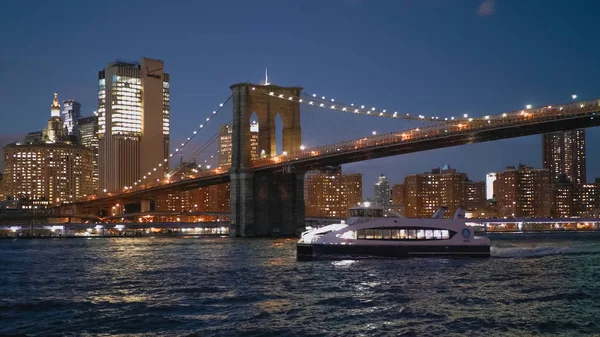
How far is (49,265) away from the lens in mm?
44406

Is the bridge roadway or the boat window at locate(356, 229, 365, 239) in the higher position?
the bridge roadway

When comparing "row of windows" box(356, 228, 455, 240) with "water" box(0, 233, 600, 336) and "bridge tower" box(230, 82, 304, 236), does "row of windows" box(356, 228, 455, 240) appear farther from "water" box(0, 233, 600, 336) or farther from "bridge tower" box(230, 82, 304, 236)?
"bridge tower" box(230, 82, 304, 236)

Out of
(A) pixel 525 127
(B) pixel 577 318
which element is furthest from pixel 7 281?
(A) pixel 525 127

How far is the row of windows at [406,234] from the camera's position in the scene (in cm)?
4312

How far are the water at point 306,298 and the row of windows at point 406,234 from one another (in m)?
1.32

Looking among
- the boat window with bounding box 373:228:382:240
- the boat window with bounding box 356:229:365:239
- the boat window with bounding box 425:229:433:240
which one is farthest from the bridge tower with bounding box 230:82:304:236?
the boat window with bounding box 425:229:433:240

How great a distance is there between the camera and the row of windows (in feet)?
141

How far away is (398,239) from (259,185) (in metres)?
41.1

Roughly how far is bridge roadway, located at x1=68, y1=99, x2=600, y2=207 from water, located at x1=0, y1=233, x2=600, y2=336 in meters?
14.9

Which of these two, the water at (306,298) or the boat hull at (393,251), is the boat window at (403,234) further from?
the water at (306,298)

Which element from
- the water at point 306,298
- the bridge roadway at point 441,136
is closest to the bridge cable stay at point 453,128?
the bridge roadway at point 441,136

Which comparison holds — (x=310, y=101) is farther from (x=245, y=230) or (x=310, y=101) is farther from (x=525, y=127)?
(x=525, y=127)

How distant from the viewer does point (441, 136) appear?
2549 inches

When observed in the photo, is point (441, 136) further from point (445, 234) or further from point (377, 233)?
point (377, 233)
